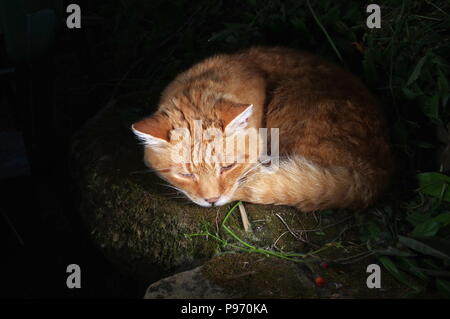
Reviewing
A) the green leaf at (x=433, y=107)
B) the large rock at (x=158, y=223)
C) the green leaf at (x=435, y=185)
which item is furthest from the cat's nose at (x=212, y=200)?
the green leaf at (x=433, y=107)

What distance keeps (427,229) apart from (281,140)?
0.79 metres

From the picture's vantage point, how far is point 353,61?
8.66 feet

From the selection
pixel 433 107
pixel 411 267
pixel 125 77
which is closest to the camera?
pixel 411 267

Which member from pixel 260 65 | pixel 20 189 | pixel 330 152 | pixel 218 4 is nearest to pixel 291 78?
pixel 260 65

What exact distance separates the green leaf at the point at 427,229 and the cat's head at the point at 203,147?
31.8 inches

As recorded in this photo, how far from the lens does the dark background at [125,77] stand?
2240mm

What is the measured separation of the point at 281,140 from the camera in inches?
83.6

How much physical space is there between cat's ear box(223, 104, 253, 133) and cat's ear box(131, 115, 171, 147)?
0.27m

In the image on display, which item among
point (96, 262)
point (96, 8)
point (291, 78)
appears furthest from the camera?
point (96, 8)

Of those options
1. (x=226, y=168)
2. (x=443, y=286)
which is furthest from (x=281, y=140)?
(x=443, y=286)

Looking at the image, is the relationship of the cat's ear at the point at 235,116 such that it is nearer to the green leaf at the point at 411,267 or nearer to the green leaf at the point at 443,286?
the green leaf at the point at 411,267

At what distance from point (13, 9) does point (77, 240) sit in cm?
135

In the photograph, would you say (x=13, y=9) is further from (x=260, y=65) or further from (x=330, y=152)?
(x=330, y=152)

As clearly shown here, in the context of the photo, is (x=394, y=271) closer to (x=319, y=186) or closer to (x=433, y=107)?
(x=319, y=186)
